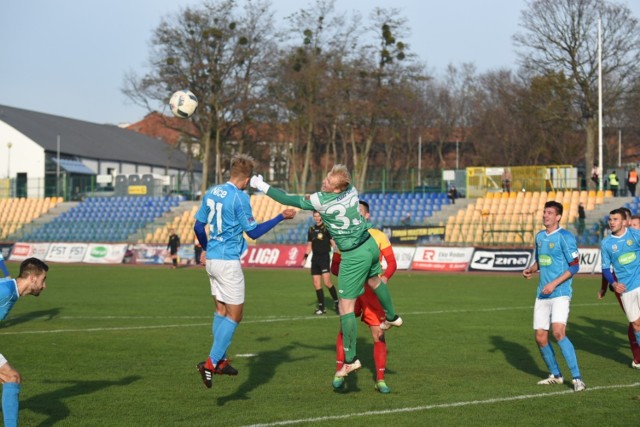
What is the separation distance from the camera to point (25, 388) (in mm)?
9906

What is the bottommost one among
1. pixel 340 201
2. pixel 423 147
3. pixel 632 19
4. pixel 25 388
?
pixel 25 388

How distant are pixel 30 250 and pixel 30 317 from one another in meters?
28.2

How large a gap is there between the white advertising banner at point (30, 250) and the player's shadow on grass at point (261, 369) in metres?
33.9

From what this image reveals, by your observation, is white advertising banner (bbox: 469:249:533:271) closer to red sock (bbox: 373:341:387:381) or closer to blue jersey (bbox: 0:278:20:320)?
red sock (bbox: 373:341:387:381)

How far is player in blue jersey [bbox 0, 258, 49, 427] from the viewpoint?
7.14 m

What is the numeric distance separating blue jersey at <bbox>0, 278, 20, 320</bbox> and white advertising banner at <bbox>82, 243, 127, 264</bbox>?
118 ft

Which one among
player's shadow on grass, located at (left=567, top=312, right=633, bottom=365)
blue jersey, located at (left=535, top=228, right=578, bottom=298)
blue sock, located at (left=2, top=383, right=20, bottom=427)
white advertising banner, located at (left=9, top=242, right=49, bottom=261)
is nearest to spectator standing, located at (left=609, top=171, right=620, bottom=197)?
player's shadow on grass, located at (left=567, top=312, right=633, bottom=365)

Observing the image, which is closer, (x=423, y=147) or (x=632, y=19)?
(x=632, y=19)

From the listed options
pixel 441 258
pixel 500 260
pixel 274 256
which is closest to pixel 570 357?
pixel 500 260

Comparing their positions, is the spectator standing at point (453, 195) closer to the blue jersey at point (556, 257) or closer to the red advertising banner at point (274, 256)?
the red advertising banner at point (274, 256)

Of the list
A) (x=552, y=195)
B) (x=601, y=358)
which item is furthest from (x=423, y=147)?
(x=601, y=358)

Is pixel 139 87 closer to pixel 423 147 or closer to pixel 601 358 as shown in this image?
pixel 423 147

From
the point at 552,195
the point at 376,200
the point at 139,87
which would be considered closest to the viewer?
the point at 552,195

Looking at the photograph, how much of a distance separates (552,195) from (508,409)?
118 feet
